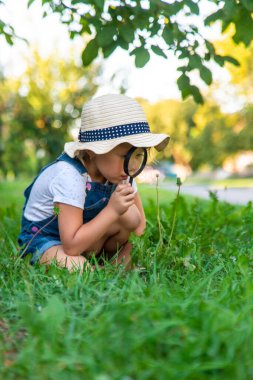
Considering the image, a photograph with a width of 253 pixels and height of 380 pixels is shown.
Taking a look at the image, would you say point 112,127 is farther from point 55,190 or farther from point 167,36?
point 167,36

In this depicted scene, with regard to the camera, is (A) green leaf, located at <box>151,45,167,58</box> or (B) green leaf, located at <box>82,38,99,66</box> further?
(B) green leaf, located at <box>82,38,99,66</box>

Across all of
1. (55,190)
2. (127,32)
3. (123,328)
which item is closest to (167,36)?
(127,32)

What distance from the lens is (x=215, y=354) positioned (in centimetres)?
140

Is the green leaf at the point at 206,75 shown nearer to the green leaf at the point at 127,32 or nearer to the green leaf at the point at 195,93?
the green leaf at the point at 195,93

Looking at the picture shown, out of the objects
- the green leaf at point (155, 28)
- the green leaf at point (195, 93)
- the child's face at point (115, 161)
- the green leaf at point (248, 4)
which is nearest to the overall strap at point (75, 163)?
the child's face at point (115, 161)

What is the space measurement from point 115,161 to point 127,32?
0.81m

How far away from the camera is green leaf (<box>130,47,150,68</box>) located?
2911 millimetres

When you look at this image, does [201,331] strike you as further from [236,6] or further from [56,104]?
[56,104]

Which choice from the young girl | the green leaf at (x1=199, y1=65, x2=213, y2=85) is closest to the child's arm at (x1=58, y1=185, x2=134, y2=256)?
the young girl

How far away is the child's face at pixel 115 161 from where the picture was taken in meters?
2.67

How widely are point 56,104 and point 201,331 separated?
1304 centimetres

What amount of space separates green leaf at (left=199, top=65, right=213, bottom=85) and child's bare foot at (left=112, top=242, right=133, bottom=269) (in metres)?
1.12

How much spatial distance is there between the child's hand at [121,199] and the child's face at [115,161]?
0.28ft

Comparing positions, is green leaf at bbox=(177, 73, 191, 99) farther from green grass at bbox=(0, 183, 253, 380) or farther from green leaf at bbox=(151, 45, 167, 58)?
green grass at bbox=(0, 183, 253, 380)
